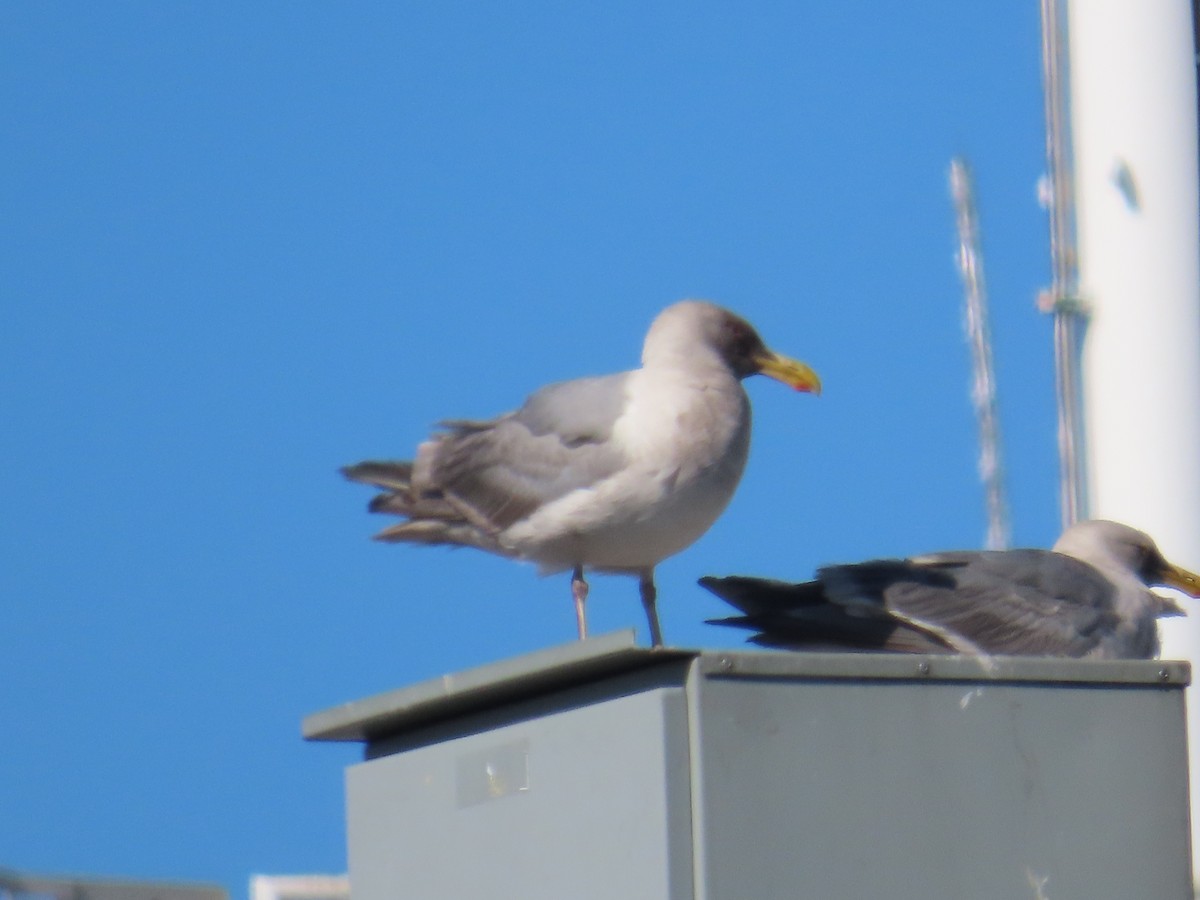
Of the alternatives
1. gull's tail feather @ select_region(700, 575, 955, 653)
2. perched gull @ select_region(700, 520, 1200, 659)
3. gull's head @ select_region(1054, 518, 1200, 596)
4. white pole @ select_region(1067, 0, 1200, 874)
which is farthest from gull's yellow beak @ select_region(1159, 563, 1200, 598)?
gull's tail feather @ select_region(700, 575, 955, 653)

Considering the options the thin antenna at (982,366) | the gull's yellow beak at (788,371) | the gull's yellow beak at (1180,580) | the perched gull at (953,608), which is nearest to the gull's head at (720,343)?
the gull's yellow beak at (788,371)

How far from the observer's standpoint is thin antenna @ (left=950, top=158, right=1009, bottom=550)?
1279 cm

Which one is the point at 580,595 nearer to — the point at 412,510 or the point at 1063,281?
the point at 412,510

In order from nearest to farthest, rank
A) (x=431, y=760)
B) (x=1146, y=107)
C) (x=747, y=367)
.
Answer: (x=431, y=760)
(x=747, y=367)
(x=1146, y=107)

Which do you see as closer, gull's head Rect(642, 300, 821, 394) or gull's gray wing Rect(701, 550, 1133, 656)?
gull's head Rect(642, 300, 821, 394)

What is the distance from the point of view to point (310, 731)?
4.80 metres

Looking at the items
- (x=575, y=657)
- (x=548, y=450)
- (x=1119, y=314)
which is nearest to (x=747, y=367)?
(x=548, y=450)

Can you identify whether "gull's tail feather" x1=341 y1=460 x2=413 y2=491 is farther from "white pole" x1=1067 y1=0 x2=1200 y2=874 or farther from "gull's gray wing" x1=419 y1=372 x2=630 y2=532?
"white pole" x1=1067 y1=0 x2=1200 y2=874

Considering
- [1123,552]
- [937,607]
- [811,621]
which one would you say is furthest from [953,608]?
[1123,552]

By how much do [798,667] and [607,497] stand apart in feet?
7.24

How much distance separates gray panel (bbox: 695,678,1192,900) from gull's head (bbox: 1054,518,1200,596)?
135 inches

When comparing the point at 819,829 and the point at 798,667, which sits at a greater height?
the point at 798,667

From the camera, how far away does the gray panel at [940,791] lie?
152 inches

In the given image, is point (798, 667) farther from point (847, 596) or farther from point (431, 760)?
point (847, 596)
